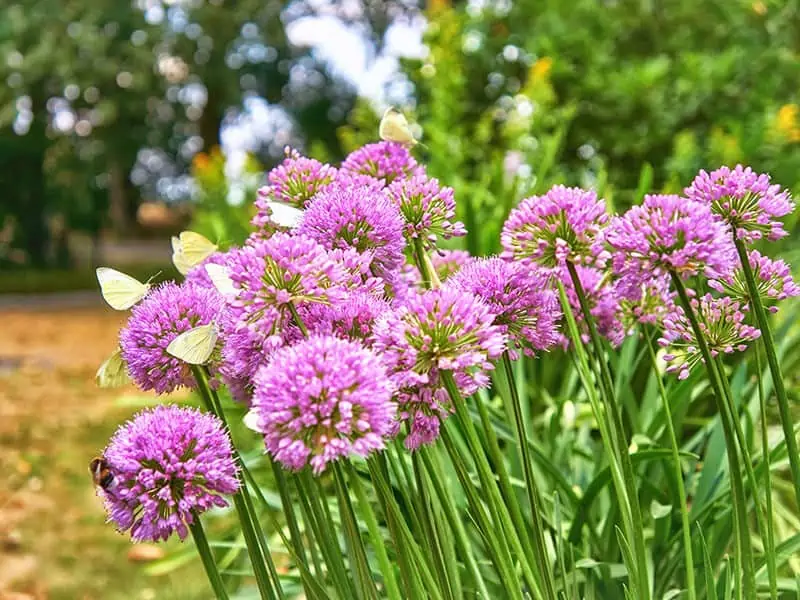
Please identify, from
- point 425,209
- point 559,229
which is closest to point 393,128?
point 425,209

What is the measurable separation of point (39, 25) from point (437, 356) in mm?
11959

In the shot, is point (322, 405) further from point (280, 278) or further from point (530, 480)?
point (530, 480)

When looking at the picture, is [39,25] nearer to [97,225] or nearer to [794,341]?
[97,225]

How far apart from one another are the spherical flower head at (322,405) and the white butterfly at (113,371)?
0.86ft

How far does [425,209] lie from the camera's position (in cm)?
81

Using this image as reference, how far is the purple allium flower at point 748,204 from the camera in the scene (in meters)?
0.76

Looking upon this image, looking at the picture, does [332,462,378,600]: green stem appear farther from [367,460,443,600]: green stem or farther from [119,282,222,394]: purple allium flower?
[119,282,222,394]: purple allium flower

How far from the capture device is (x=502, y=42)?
13.3 feet

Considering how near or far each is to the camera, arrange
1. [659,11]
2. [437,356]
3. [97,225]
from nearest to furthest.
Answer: [437,356] < [659,11] < [97,225]

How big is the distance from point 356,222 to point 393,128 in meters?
0.25

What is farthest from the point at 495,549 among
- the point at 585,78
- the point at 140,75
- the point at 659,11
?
the point at 140,75

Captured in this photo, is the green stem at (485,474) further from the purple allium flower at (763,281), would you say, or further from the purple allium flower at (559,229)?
the purple allium flower at (763,281)

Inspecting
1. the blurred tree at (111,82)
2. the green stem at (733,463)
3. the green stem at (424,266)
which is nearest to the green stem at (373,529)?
the green stem at (424,266)

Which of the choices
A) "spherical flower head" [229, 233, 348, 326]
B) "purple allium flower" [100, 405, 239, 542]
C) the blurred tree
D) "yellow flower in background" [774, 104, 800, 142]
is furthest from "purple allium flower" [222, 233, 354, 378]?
the blurred tree
